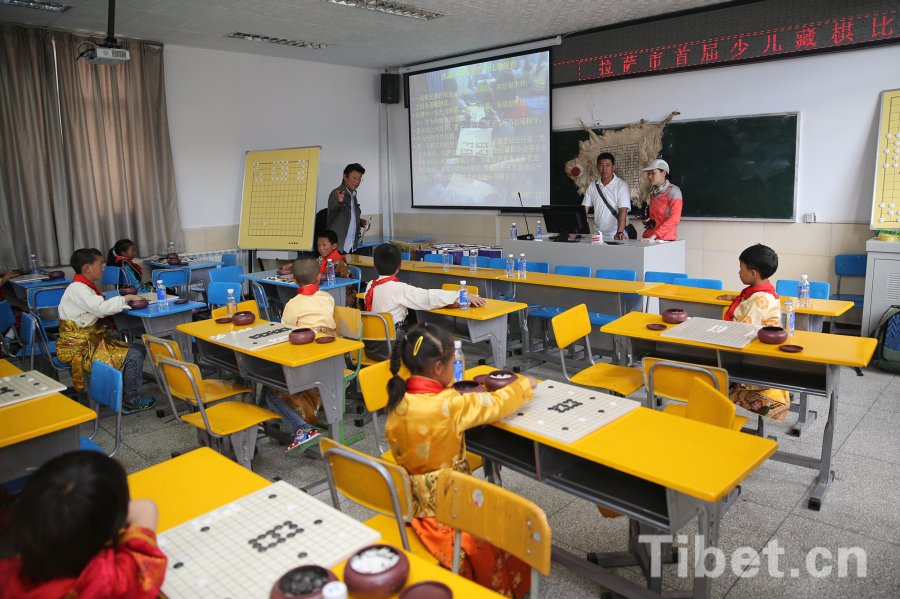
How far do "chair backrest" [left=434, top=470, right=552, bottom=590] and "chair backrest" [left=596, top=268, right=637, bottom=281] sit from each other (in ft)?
12.6

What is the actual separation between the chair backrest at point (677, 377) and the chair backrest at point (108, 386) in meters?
2.40

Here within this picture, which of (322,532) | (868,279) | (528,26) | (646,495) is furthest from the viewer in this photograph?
(528,26)

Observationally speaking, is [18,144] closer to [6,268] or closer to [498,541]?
[6,268]

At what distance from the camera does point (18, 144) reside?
6.31m

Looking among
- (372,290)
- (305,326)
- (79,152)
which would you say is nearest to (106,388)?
(305,326)

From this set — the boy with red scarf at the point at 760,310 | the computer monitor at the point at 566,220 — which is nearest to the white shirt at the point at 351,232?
the computer monitor at the point at 566,220

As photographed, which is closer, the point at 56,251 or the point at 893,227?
the point at 893,227

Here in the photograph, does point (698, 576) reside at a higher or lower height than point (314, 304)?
lower

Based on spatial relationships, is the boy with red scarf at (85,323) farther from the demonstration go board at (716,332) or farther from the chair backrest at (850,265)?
the chair backrest at (850,265)

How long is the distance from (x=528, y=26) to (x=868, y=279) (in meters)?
4.55

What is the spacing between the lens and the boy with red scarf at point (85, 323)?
3979 mm

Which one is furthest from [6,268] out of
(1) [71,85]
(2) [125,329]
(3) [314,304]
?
(3) [314,304]

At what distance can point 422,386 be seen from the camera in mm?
1961

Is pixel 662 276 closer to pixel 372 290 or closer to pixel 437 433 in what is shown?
pixel 372 290
